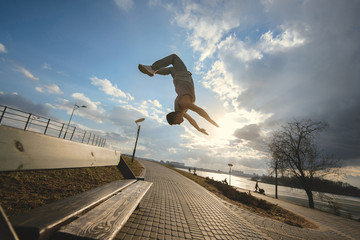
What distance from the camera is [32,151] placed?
1.13 m

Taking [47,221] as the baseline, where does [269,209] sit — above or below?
below

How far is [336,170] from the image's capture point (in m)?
12.9

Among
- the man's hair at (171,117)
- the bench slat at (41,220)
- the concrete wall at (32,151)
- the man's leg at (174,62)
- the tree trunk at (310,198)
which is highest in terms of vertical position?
the man's leg at (174,62)

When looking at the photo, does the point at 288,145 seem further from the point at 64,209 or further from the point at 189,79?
the point at 64,209

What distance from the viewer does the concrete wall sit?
939 millimetres

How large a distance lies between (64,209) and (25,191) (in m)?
2.73

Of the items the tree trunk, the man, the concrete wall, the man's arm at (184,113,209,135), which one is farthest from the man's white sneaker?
the tree trunk

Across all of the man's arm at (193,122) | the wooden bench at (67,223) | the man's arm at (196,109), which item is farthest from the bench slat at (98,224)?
the man's arm at (193,122)

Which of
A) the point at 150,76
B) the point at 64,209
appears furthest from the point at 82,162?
the point at 150,76

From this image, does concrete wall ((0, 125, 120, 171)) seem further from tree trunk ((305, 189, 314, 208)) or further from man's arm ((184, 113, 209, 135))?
tree trunk ((305, 189, 314, 208))

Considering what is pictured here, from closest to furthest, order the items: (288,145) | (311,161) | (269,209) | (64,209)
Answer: (64,209) → (269,209) → (311,161) → (288,145)

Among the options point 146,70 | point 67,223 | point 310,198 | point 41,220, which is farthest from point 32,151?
point 310,198

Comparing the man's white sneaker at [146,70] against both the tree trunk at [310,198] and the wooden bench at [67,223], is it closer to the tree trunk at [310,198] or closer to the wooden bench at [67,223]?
the wooden bench at [67,223]

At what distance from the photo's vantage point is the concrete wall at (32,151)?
3.08 ft
